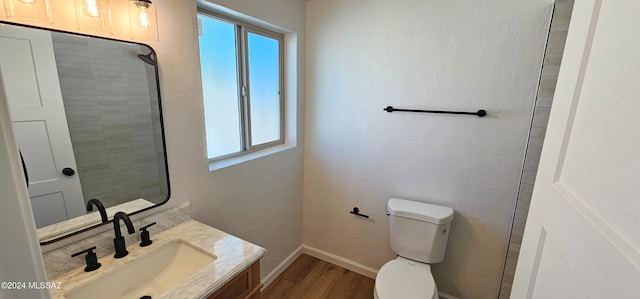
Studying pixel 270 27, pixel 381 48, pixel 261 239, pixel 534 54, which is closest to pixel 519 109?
pixel 534 54

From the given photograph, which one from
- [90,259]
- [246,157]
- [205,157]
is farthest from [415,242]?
[90,259]

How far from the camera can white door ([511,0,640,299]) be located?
465 millimetres

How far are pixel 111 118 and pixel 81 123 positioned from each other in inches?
4.0

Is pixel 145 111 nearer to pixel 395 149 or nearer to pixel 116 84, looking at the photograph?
pixel 116 84

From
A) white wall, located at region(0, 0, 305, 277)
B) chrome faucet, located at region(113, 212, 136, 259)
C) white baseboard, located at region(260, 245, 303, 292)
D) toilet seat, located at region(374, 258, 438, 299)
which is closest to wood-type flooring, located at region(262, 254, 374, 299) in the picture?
white baseboard, located at region(260, 245, 303, 292)

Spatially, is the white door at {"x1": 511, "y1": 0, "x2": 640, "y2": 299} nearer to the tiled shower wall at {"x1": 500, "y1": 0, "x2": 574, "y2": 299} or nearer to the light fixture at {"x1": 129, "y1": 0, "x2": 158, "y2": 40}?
the tiled shower wall at {"x1": 500, "y1": 0, "x2": 574, "y2": 299}

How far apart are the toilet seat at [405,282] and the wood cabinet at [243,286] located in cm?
71

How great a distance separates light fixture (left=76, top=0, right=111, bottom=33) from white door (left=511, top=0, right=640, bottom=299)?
151 cm

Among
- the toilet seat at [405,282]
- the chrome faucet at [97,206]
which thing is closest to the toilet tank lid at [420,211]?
the toilet seat at [405,282]

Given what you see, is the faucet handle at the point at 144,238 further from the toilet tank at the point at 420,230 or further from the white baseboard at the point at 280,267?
the toilet tank at the point at 420,230

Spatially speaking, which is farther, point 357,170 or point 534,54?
point 357,170

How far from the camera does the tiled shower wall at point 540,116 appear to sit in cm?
132

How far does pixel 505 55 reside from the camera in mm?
1491

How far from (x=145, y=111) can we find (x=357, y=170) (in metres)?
1.46
